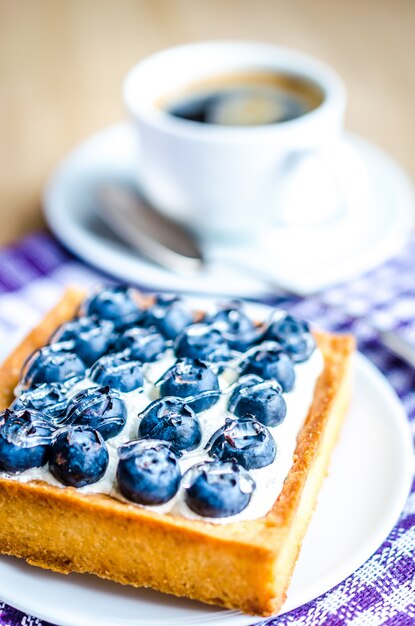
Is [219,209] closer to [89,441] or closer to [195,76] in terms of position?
[195,76]

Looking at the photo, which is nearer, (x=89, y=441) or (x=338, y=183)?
(x=89, y=441)

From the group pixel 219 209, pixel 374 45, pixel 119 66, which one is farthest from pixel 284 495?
pixel 374 45

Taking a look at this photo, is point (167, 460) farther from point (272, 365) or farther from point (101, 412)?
point (272, 365)

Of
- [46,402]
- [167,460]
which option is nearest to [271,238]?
[46,402]

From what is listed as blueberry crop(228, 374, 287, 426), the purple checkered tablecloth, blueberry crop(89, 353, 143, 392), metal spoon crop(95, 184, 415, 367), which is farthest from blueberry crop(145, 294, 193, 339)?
metal spoon crop(95, 184, 415, 367)

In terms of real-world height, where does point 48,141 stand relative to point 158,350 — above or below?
below
